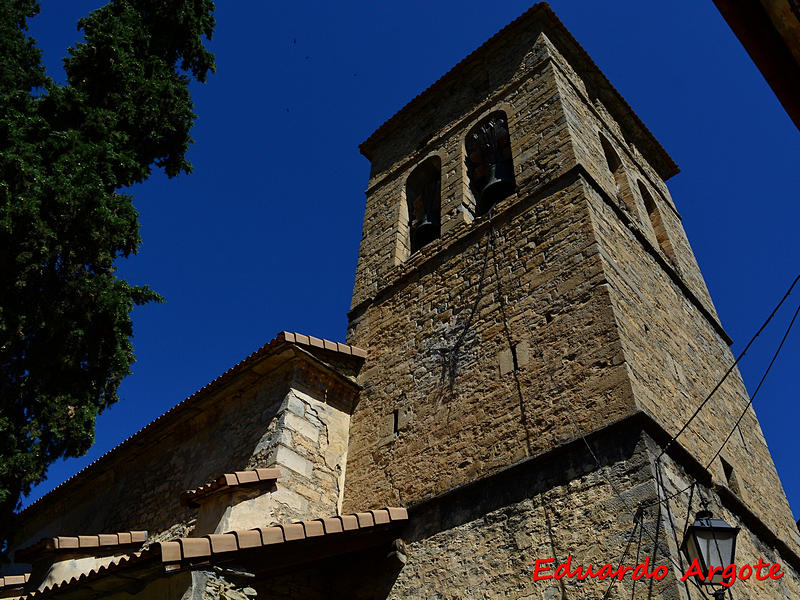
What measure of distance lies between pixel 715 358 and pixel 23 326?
8.56 metres

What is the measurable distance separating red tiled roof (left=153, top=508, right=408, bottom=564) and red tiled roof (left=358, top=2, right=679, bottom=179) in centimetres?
805

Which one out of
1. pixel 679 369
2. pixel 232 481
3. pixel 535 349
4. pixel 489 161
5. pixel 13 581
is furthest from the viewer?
pixel 489 161

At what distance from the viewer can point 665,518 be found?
15.4 ft

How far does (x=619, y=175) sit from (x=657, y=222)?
3.94 feet

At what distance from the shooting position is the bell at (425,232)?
965 cm

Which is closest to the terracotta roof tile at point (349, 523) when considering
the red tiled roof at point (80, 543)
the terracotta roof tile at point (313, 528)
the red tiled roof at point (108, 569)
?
the terracotta roof tile at point (313, 528)

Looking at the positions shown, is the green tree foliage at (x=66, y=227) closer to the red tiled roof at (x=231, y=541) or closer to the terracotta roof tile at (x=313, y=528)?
the red tiled roof at (x=231, y=541)

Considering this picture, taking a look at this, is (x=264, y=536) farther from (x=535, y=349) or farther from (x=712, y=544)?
(x=712, y=544)

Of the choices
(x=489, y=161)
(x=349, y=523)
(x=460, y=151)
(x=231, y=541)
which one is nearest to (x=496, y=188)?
(x=489, y=161)

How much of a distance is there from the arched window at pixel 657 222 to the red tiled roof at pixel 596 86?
1.68 meters

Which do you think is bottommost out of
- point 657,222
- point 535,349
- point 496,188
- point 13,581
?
point 13,581

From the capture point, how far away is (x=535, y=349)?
649 cm

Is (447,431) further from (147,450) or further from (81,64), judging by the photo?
(81,64)

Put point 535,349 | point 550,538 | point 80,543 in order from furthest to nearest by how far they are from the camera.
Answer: point 80,543 < point 535,349 < point 550,538
